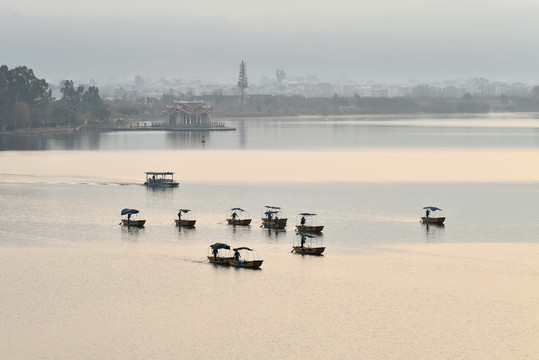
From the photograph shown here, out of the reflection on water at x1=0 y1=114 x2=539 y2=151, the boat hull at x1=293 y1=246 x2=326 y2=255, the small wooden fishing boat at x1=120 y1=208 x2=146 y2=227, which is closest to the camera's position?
the boat hull at x1=293 y1=246 x2=326 y2=255

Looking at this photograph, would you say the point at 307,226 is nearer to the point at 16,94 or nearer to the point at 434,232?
the point at 434,232

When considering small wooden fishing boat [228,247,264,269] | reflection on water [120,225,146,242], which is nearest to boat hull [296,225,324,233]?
small wooden fishing boat [228,247,264,269]

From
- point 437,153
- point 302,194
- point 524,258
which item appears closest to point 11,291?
point 524,258

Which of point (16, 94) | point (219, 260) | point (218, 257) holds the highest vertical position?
point (16, 94)

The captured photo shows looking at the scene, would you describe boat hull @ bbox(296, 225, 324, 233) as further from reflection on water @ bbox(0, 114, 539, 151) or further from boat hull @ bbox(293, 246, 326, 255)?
reflection on water @ bbox(0, 114, 539, 151)

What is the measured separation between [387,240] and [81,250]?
705 inches

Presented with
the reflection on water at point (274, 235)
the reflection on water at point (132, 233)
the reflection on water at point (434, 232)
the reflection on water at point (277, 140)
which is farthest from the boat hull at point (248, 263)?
the reflection on water at point (277, 140)

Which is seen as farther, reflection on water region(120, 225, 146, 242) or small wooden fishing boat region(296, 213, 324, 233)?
small wooden fishing boat region(296, 213, 324, 233)

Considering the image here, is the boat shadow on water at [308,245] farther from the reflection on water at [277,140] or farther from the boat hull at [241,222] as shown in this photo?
the reflection on water at [277,140]

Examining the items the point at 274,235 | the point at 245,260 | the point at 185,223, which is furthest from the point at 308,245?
the point at 185,223

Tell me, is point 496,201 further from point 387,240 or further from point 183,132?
point 183,132

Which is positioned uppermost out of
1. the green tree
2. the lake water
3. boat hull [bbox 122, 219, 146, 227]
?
the green tree

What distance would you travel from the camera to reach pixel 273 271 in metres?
48.4

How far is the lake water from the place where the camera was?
3769cm
